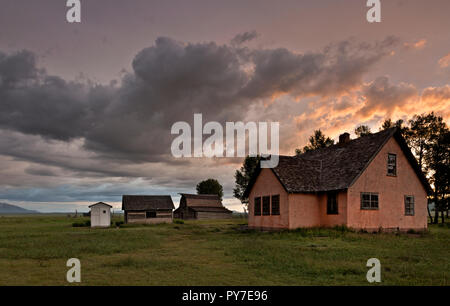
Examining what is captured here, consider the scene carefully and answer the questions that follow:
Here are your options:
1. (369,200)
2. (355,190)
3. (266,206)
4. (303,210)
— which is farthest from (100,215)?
(369,200)

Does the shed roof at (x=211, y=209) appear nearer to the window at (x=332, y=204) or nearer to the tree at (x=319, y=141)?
the tree at (x=319, y=141)

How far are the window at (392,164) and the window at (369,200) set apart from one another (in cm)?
289

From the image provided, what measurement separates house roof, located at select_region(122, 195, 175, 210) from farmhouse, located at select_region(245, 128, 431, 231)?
30096mm

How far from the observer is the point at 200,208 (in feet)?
263

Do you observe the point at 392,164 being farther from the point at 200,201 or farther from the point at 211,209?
the point at 200,201

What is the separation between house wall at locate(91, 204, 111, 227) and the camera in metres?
44.9

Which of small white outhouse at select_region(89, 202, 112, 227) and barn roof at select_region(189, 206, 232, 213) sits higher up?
small white outhouse at select_region(89, 202, 112, 227)

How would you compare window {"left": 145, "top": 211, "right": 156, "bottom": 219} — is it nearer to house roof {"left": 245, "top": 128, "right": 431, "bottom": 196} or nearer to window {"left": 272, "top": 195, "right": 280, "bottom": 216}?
house roof {"left": 245, "top": 128, "right": 431, "bottom": 196}

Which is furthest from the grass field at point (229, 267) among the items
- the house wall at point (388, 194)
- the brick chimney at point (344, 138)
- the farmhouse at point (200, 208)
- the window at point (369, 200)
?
the farmhouse at point (200, 208)

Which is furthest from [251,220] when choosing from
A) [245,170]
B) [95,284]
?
[245,170]

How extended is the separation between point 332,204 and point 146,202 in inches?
1496

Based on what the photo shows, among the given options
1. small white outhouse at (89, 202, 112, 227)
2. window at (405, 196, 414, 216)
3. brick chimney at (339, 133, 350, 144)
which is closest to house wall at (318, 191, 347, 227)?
window at (405, 196, 414, 216)
